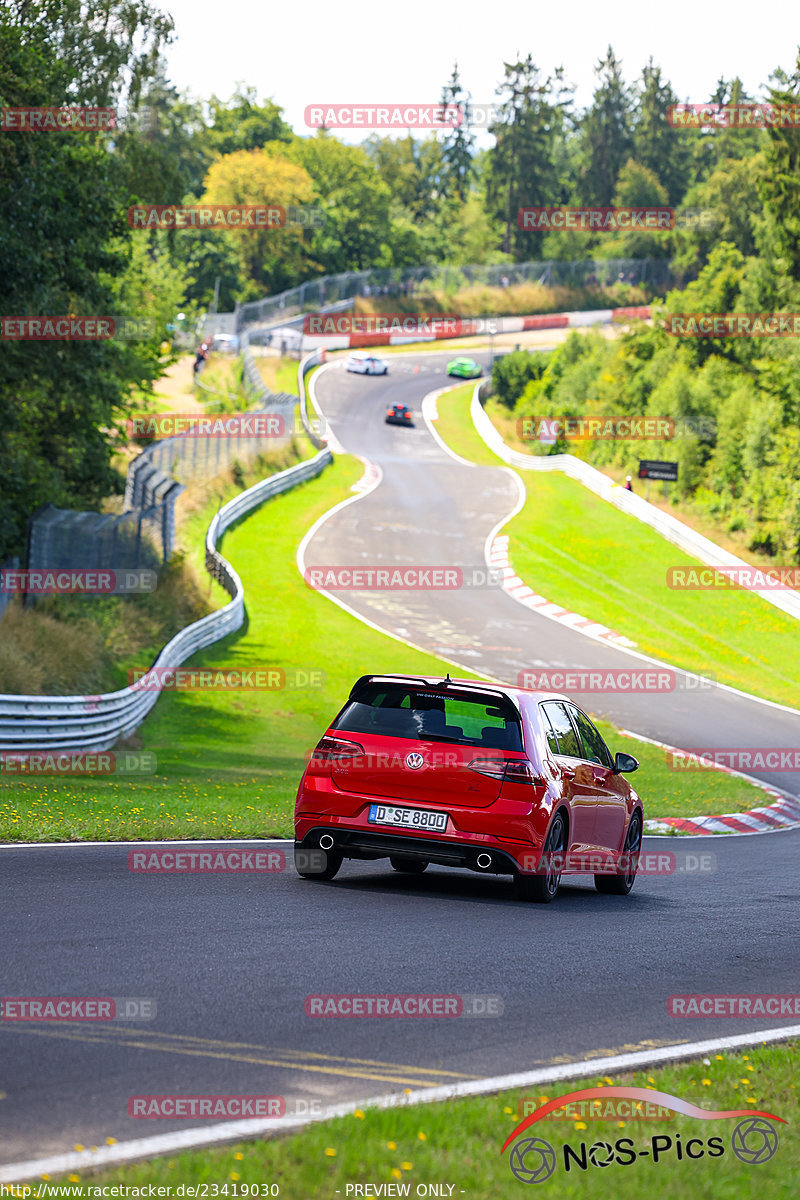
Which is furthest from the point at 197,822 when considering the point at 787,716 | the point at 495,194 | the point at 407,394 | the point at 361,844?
the point at 495,194

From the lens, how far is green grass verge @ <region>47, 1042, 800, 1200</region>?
403cm

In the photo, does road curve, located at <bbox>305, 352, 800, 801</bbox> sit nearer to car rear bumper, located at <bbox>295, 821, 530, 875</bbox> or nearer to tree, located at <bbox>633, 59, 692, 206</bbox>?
car rear bumper, located at <bbox>295, 821, 530, 875</bbox>

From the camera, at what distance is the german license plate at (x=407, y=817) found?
9469mm

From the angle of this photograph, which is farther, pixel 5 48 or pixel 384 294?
pixel 384 294

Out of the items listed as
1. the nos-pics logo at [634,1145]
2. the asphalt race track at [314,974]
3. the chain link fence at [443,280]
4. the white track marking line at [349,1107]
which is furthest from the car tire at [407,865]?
the chain link fence at [443,280]

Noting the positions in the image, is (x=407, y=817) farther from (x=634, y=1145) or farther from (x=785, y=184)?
(x=785, y=184)

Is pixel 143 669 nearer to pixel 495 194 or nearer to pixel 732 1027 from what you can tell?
pixel 732 1027

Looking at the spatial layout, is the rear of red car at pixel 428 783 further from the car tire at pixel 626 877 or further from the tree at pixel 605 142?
the tree at pixel 605 142

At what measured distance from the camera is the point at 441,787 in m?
9.53

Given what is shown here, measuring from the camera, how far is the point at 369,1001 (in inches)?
249

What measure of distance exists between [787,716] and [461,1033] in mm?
26283

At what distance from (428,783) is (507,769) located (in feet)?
1.92

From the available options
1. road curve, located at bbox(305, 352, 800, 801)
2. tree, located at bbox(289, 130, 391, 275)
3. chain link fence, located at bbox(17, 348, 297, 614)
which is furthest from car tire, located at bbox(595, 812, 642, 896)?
tree, located at bbox(289, 130, 391, 275)

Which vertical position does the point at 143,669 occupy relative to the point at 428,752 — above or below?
below
